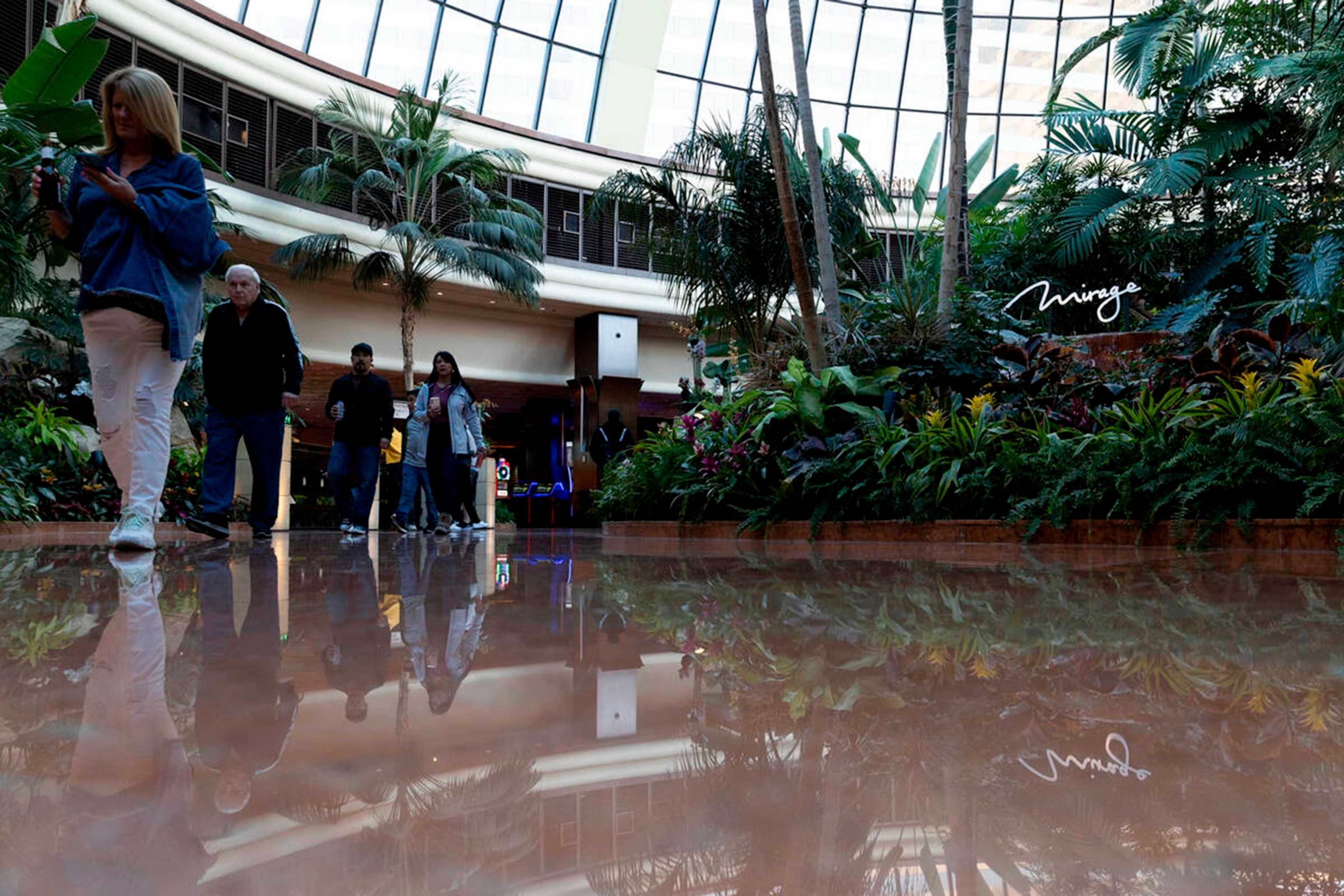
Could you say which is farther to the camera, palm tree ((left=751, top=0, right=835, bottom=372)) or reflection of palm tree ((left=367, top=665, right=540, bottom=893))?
palm tree ((left=751, top=0, right=835, bottom=372))

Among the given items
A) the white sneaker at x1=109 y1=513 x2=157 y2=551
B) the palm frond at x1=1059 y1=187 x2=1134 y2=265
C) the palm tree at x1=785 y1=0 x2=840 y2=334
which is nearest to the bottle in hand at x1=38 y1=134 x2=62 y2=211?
the white sneaker at x1=109 y1=513 x2=157 y2=551

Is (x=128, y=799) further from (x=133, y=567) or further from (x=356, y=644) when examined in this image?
(x=133, y=567)

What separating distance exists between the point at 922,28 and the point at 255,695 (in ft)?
94.8

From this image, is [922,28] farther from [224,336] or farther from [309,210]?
[224,336]

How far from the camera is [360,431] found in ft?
25.1

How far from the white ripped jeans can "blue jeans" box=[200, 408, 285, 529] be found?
967 mm

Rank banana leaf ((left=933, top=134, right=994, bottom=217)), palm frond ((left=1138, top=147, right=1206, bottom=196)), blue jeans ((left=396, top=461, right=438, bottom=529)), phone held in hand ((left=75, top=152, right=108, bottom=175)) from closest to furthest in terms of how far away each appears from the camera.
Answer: phone held in hand ((left=75, top=152, right=108, bottom=175)) → blue jeans ((left=396, top=461, right=438, bottom=529)) → palm frond ((left=1138, top=147, right=1206, bottom=196)) → banana leaf ((left=933, top=134, right=994, bottom=217))

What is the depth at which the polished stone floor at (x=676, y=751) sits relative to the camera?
0.63 m

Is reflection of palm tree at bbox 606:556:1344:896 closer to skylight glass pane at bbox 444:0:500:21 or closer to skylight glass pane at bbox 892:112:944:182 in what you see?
skylight glass pane at bbox 444:0:500:21

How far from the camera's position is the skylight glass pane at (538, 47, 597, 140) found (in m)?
23.2

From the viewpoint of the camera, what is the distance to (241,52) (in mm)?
17328

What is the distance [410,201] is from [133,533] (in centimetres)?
1471

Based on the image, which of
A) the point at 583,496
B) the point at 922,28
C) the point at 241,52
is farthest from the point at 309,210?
the point at 922,28

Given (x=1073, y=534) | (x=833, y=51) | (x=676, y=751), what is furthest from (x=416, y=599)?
(x=833, y=51)
